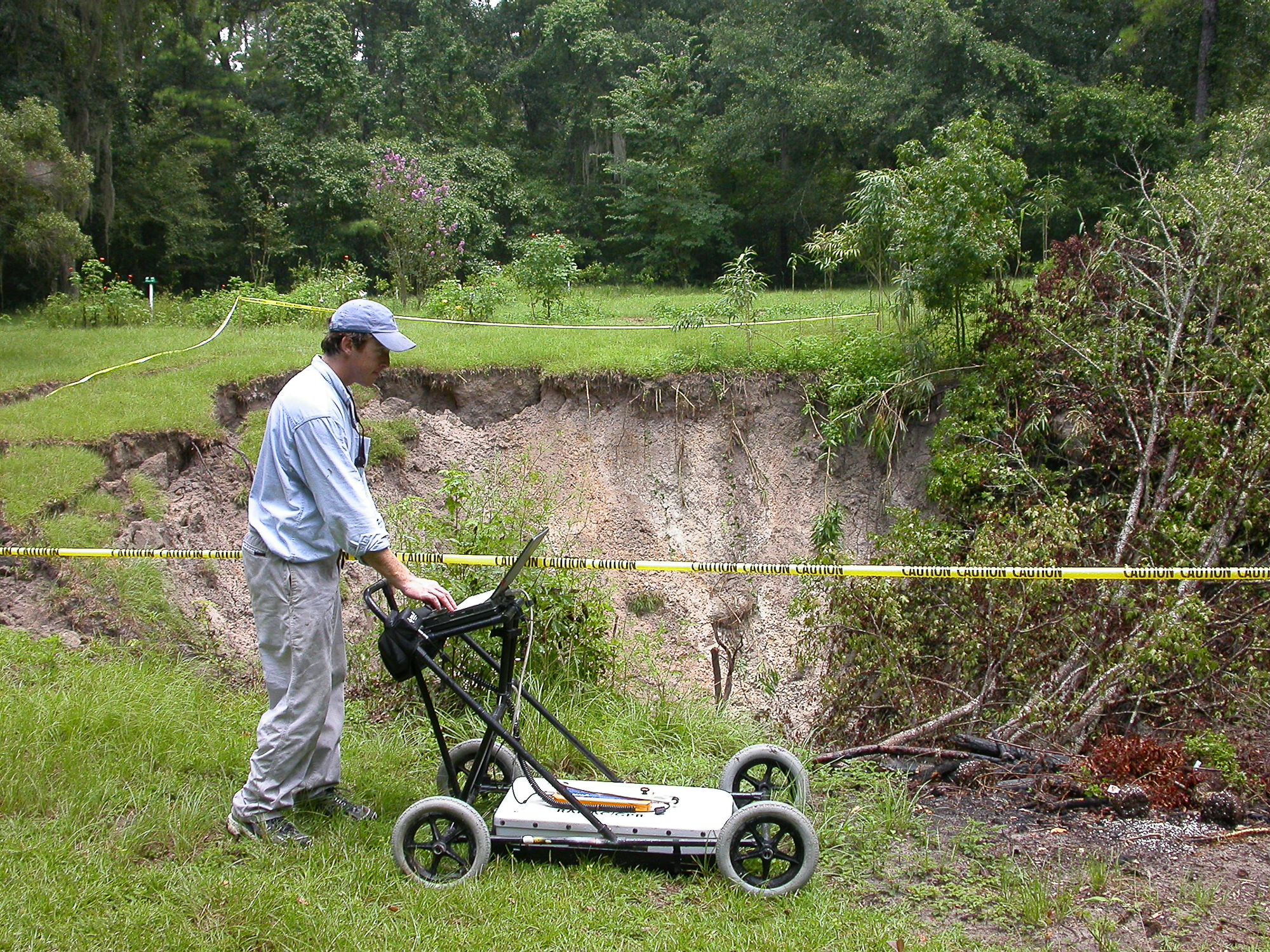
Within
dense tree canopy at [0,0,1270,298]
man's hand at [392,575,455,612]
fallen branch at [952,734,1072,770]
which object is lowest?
fallen branch at [952,734,1072,770]

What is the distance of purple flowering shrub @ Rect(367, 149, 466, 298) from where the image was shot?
58.4ft

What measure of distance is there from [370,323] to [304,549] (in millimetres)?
969

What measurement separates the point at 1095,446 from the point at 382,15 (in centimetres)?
3732

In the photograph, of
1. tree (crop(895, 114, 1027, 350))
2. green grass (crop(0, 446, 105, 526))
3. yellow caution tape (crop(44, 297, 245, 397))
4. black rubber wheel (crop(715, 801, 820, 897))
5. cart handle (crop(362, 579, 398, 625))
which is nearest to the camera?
black rubber wheel (crop(715, 801, 820, 897))

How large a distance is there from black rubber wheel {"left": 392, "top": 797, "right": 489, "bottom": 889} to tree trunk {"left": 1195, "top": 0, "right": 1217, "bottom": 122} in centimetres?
2258

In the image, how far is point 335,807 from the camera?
452 centimetres

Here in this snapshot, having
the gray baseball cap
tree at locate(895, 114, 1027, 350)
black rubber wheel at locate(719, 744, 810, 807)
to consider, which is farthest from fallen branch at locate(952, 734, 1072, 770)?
tree at locate(895, 114, 1027, 350)

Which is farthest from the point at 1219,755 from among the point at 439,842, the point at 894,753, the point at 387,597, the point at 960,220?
the point at 960,220

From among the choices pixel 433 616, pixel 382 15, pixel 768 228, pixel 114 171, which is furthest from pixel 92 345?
pixel 382 15

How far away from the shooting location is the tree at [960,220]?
10969mm

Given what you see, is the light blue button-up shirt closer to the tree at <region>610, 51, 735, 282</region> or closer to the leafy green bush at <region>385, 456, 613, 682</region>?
the leafy green bush at <region>385, 456, 613, 682</region>

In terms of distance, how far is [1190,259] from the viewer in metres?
9.42

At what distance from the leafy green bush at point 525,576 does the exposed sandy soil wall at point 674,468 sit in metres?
4.13

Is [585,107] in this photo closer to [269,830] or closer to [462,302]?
[462,302]
